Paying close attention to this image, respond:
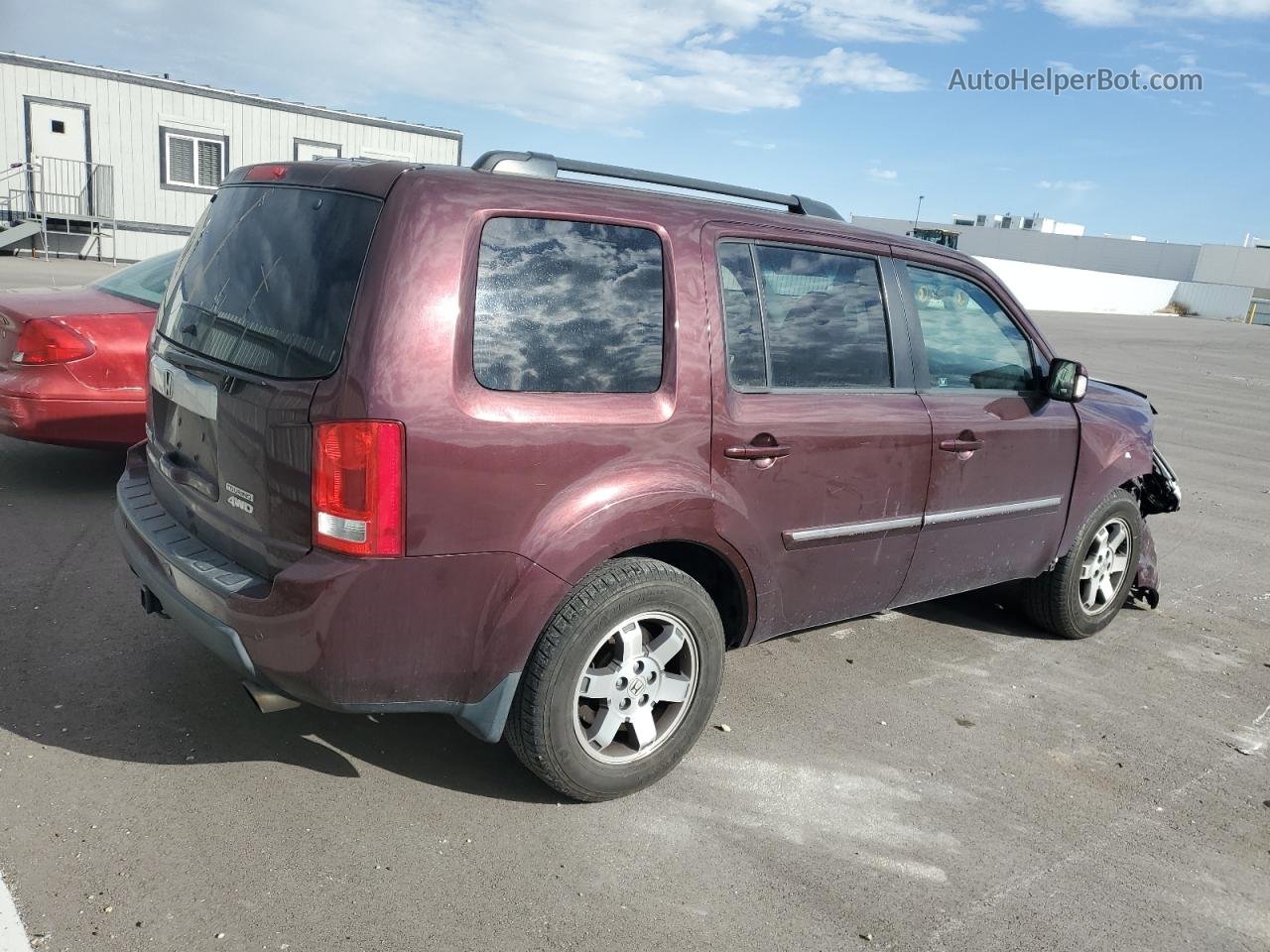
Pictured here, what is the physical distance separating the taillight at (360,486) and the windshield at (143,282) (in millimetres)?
3947

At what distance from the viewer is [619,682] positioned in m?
3.33

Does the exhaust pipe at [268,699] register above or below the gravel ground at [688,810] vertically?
above

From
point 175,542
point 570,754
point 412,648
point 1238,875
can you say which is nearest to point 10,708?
point 175,542

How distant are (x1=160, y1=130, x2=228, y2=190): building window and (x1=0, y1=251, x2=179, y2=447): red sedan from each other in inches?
776

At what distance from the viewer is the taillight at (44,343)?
5684 mm

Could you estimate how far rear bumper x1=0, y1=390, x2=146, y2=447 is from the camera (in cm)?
568

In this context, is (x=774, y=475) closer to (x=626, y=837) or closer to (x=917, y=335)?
(x=917, y=335)

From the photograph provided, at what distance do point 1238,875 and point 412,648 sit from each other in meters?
2.69

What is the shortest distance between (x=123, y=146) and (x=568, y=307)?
2374 centimetres

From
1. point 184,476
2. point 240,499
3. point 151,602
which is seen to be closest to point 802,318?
point 240,499

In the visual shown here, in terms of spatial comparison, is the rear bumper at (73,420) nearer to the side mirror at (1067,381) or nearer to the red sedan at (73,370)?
the red sedan at (73,370)

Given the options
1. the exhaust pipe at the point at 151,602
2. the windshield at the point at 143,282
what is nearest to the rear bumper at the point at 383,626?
the exhaust pipe at the point at 151,602

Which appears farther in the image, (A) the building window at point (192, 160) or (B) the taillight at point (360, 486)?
(A) the building window at point (192, 160)

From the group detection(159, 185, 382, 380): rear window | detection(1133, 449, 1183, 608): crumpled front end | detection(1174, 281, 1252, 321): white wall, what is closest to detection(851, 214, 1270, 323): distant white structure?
A: detection(1174, 281, 1252, 321): white wall
